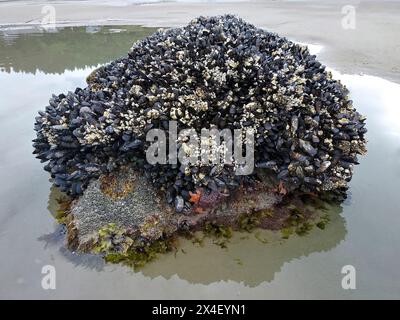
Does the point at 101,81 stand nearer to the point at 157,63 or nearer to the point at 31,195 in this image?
the point at 157,63

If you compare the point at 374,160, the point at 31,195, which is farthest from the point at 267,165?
the point at 31,195

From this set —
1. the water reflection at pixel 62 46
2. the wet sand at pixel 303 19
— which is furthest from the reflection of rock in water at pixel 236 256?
the water reflection at pixel 62 46

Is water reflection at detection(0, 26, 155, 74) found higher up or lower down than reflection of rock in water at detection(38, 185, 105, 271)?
higher up

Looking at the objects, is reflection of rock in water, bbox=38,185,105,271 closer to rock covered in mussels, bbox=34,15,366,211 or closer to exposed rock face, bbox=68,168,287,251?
exposed rock face, bbox=68,168,287,251

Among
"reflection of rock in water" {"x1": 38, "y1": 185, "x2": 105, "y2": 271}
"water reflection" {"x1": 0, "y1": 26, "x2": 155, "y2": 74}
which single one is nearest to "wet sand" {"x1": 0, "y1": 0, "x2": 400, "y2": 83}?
"water reflection" {"x1": 0, "y1": 26, "x2": 155, "y2": 74}

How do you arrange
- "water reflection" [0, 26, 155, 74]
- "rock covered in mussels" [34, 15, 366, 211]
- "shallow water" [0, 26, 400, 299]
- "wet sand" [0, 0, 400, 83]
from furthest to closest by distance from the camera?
"water reflection" [0, 26, 155, 74] < "wet sand" [0, 0, 400, 83] < "rock covered in mussels" [34, 15, 366, 211] < "shallow water" [0, 26, 400, 299]

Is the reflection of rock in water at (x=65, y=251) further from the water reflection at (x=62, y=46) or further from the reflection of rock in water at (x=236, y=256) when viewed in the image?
the water reflection at (x=62, y=46)

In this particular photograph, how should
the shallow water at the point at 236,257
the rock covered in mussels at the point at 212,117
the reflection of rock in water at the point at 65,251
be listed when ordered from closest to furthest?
the shallow water at the point at 236,257 → the reflection of rock in water at the point at 65,251 → the rock covered in mussels at the point at 212,117
